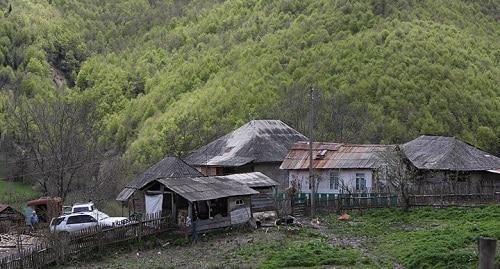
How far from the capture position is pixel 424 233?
2889cm

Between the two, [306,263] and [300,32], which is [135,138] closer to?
[300,32]

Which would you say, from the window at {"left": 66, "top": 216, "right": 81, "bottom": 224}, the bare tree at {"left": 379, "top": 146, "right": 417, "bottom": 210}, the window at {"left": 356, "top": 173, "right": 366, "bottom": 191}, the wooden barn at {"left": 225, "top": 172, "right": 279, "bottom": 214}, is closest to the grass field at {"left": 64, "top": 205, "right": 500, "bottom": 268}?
the bare tree at {"left": 379, "top": 146, "right": 417, "bottom": 210}

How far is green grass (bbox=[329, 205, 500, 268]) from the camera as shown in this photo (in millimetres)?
22531

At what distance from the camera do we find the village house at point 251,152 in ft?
168

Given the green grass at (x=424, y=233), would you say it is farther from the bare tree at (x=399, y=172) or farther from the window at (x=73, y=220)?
the window at (x=73, y=220)

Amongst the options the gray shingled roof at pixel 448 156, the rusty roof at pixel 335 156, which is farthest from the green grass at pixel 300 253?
the gray shingled roof at pixel 448 156

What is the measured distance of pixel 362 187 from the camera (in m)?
45.3

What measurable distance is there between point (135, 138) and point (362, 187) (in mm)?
40803

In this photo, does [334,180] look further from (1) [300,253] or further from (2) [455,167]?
(1) [300,253]

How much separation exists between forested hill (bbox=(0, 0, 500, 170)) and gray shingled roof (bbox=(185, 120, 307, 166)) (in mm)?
10820

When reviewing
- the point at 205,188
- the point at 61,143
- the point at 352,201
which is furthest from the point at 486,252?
the point at 61,143

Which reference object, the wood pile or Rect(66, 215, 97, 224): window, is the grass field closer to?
Rect(66, 215, 97, 224): window

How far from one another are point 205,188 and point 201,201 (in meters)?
0.69

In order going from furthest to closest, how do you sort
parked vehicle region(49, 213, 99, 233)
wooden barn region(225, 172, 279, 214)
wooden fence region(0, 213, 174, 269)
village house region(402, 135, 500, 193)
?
village house region(402, 135, 500, 193), wooden barn region(225, 172, 279, 214), parked vehicle region(49, 213, 99, 233), wooden fence region(0, 213, 174, 269)
